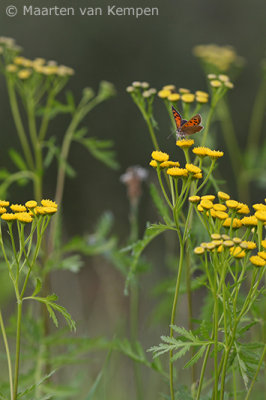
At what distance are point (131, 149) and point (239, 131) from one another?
5.01 ft

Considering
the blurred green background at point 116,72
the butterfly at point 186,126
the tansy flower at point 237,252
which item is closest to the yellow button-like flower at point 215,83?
the butterfly at point 186,126

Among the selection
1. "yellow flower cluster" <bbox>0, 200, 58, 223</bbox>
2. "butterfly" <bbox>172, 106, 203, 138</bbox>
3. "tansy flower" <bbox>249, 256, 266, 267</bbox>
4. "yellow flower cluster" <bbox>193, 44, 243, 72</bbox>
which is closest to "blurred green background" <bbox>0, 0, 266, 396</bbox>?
"yellow flower cluster" <bbox>193, 44, 243, 72</bbox>

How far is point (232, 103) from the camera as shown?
8156mm

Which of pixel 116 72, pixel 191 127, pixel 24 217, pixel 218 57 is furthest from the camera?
pixel 116 72

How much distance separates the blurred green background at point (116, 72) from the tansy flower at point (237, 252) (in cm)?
562

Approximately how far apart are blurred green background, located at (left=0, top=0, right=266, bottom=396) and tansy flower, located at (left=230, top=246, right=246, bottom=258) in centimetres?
562

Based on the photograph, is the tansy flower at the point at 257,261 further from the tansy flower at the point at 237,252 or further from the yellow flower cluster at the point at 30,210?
the yellow flower cluster at the point at 30,210

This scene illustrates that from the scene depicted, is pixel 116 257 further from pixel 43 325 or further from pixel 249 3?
pixel 249 3

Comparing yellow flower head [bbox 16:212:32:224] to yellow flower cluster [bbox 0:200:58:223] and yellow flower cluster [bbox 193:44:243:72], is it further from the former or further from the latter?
yellow flower cluster [bbox 193:44:243:72]

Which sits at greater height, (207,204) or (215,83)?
(215,83)

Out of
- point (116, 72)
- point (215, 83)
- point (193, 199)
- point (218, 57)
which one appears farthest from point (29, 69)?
point (116, 72)

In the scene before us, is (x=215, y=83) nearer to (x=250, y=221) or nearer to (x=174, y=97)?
(x=174, y=97)

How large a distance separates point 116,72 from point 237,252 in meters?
6.60

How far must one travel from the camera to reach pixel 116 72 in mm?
7891
